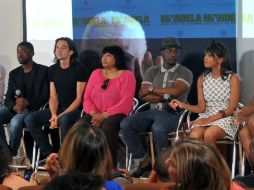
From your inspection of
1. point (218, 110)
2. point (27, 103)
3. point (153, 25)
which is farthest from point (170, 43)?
point (27, 103)

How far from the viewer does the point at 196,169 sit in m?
3.19

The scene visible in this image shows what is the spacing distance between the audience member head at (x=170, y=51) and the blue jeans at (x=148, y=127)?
576mm

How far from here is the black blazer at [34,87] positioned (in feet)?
25.9

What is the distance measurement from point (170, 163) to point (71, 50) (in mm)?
4649

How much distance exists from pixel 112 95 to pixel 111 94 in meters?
0.02

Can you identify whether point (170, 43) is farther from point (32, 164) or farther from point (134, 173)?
point (32, 164)

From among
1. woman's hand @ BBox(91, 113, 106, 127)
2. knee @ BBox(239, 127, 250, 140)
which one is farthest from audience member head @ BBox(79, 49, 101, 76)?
knee @ BBox(239, 127, 250, 140)

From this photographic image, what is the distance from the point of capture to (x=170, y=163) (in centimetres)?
325

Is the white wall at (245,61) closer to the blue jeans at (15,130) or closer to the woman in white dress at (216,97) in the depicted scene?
the woman in white dress at (216,97)

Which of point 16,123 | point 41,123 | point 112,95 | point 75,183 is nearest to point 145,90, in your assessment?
point 112,95

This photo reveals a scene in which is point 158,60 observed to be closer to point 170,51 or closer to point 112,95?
point 170,51

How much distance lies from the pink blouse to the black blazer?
0.69 metres

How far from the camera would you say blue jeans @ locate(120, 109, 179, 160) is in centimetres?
691

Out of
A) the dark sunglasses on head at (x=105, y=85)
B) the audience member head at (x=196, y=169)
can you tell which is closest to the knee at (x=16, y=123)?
the dark sunglasses on head at (x=105, y=85)
